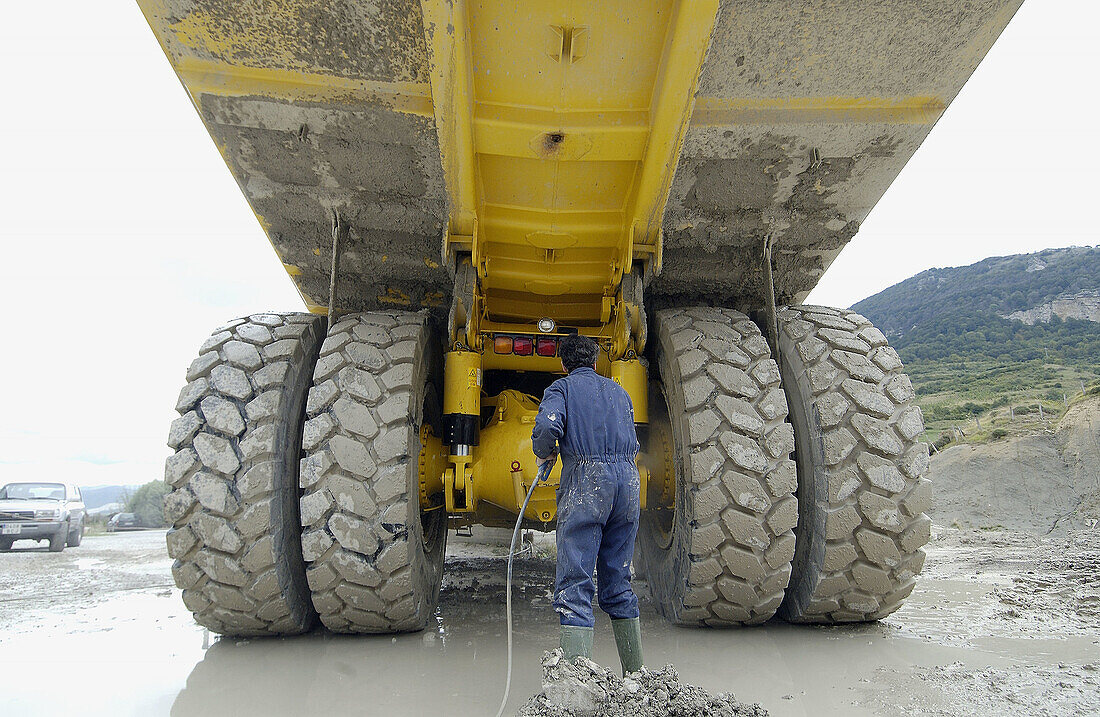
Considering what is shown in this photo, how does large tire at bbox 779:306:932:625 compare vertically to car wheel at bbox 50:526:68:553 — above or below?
above

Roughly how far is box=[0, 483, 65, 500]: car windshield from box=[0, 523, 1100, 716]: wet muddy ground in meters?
8.55

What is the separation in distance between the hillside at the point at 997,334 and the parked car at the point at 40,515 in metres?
23.6

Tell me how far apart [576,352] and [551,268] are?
97 cm

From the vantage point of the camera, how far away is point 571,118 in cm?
264

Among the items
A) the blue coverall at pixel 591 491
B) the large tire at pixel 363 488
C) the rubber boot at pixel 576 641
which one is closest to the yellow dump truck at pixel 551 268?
the large tire at pixel 363 488

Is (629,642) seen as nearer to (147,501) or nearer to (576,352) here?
(576,352)

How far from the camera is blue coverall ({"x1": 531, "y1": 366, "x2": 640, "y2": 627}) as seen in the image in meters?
2.52

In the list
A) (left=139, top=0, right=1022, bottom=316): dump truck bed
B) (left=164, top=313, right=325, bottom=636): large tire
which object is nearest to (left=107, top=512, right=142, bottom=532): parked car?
(left=164, top=313, right=325, bottom=636): large tire

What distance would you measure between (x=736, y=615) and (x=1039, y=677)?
3.76 ft

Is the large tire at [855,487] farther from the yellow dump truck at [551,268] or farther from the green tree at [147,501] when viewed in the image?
the green tree at [147,501]

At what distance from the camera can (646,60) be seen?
7.96 ft

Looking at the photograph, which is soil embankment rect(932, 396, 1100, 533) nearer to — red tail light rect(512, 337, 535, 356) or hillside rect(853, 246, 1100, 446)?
hillside rect(853, 246, 1100, 446)

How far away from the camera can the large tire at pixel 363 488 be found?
288cm

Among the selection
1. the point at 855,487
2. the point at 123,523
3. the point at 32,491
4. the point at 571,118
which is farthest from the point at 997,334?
the point at 571,118
